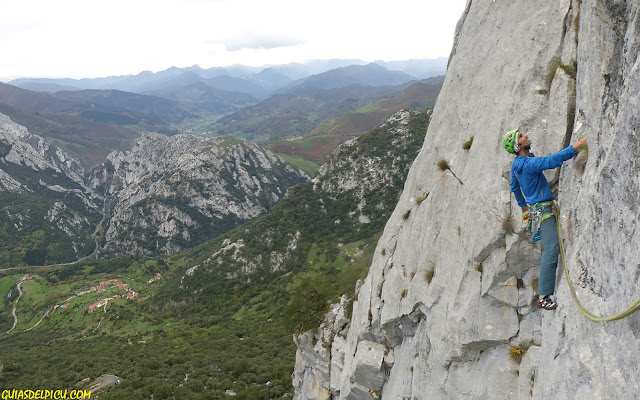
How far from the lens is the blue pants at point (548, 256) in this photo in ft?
35.0

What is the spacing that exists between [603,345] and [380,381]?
775 inches

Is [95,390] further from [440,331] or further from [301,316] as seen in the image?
[440,331]

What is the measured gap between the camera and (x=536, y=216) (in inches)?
443

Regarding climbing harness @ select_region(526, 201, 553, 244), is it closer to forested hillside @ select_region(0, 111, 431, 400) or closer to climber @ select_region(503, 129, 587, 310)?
climber @ select_region(503, 129, 587, 310)

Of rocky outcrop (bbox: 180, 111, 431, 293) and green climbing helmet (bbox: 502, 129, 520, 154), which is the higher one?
green climbing helmet (bbox: 502, 129, 520, 154)

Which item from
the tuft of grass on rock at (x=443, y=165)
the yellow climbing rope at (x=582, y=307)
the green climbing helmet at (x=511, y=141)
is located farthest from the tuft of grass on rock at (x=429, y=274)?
the green climbing helmet at (x=511, y=141)

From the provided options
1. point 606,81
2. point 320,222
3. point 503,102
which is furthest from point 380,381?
point 320,222

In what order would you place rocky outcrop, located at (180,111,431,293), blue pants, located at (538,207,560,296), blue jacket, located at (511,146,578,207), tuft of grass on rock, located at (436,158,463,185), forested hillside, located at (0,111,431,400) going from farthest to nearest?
1. rocky outcrop, located at (180,111,431,293)
2. forested hillside, located at (0,111,431,400)
3. tuft of grass on rock, located at (436,158,463,185)
4. blue pants, located at (538,207,560,296)
5. blue jacket, located at (511,146,578,207)

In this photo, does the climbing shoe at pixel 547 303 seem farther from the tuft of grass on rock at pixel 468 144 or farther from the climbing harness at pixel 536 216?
the tuft of grass on rock at pixel 468 144

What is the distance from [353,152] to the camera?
533 ft

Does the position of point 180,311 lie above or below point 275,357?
below

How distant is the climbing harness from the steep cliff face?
20.5 inches

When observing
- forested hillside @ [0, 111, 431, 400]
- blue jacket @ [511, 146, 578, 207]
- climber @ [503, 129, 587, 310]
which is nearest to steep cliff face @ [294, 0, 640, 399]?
climber @ [503, 129, 587, 310]

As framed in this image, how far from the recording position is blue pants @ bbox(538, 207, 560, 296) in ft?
35.0
